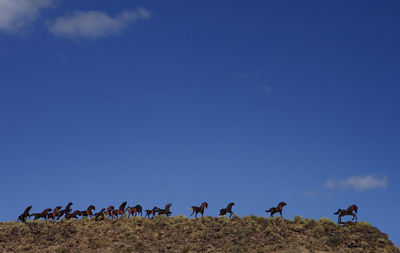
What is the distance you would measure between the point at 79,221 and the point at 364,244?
22865 millimetres

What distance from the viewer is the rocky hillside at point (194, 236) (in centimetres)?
3903

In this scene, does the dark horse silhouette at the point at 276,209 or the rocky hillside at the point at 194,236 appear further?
the dark horse silhouette at the point at 276,209

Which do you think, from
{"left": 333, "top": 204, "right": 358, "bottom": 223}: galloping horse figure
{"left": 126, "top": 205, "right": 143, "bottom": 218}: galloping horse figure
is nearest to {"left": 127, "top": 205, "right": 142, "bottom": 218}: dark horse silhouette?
{"left": 126, "top": 205, "right": 143, "bottom": 218}: galloping horse figure

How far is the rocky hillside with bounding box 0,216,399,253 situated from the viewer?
39031 mm

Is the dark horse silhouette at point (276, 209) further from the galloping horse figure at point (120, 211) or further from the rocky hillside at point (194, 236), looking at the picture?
the galloping horse figure at point (120, 211)

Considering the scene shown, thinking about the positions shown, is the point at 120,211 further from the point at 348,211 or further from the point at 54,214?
the point at 348,211

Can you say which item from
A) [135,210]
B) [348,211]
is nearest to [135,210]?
[135,210]

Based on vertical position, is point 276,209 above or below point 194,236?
above

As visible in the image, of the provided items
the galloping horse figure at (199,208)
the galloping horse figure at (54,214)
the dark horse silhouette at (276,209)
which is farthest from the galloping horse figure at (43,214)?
the dark horse silhouette at (276,209)

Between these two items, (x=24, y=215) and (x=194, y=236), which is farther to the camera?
(x=24, y=215)

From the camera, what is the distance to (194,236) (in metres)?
40.6

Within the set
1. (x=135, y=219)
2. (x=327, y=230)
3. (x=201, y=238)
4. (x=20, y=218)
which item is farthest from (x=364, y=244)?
(x=20, y=218)

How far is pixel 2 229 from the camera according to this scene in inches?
1731

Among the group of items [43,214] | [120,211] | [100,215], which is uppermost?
[120,211]
